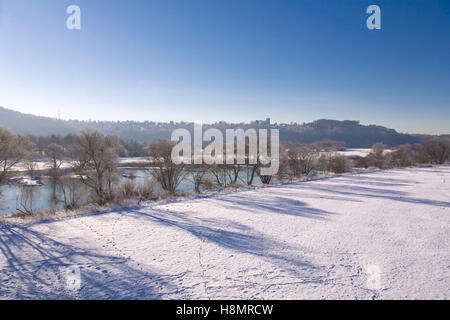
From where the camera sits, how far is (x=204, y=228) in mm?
7770

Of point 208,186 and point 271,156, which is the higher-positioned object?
point 271,156

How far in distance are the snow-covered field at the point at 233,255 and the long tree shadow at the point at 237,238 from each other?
0.03 m

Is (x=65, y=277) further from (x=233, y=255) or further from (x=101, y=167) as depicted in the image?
(x=101, y=167)

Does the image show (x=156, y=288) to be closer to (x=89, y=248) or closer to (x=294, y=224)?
(x=89, y=248)

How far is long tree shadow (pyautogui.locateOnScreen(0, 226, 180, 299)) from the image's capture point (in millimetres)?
4027

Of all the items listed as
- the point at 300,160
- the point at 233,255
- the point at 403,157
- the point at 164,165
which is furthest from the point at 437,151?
the point at 233,255

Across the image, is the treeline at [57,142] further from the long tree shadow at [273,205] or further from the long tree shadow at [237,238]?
the long tree shadow at [273,205]

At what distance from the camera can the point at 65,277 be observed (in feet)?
14.9

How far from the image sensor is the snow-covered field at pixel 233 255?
4148mm

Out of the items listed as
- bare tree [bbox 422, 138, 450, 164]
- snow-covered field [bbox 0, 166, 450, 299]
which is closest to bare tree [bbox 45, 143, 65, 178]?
snow-covered field [bbox 0, 166, 450, 299]

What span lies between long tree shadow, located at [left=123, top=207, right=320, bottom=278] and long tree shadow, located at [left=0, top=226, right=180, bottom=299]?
2280 millimetres

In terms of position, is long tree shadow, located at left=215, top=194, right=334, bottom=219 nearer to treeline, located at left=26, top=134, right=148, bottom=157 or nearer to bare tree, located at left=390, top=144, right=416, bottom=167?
treeline, located at left=26, top=134, right=148, bottom=157
